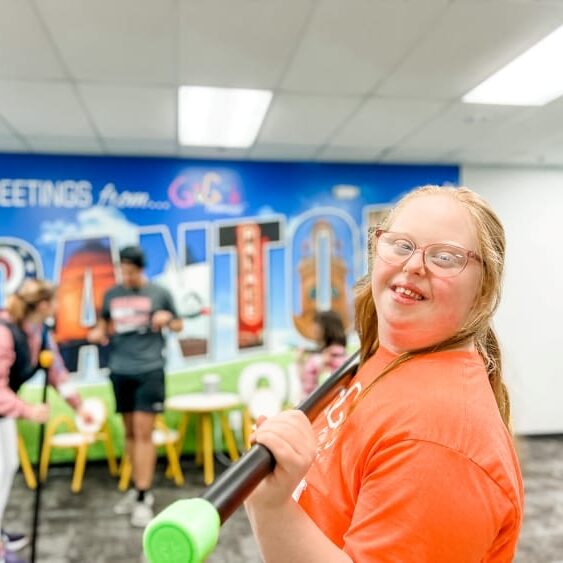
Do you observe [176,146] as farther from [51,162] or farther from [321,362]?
[321,362]

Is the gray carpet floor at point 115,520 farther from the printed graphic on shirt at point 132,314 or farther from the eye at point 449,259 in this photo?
the eye at point 449,259

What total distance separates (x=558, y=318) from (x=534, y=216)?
1025 mm

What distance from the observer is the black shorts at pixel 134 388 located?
3.77m

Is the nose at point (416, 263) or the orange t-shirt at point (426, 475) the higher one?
the nose at point (416, 263)

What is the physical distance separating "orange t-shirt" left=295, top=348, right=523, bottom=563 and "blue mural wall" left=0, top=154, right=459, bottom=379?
4207 millimetres

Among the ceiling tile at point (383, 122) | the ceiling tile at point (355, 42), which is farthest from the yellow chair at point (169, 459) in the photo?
the ceiling tile at point (355, 42)

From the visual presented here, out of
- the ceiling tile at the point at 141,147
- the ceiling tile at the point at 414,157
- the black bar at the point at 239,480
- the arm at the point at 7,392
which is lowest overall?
the arm at the point at 7,392

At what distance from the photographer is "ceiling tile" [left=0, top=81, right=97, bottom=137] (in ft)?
10.7

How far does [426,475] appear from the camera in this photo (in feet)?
2.20

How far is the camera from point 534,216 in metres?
5.52

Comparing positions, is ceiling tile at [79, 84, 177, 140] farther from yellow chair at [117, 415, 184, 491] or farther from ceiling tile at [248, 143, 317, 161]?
yellow chair at [117, 415, 184, 491]

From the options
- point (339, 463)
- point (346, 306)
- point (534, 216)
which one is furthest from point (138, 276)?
point (534, 216)

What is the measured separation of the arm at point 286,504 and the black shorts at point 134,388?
10.3ft

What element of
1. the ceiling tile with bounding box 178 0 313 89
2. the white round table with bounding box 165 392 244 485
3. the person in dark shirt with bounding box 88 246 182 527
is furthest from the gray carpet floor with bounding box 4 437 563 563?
the ceiling tile with bounding box 178 0 313 89
